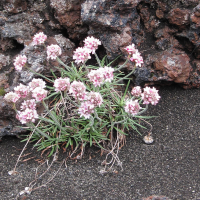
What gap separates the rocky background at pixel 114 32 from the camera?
3.24 metres

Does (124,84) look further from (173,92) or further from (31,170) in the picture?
(31,170)

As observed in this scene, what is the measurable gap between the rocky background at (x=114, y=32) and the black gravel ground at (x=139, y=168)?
1.27 feet

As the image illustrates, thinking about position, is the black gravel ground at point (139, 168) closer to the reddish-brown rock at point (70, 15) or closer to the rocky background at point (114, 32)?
the rocky background at point (114, 32)

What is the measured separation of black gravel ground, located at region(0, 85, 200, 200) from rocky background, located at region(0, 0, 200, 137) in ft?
1.27

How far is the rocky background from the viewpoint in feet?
10.6

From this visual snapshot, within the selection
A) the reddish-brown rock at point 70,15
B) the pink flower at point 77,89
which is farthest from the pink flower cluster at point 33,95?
the reddish-brown rock at point 70,15

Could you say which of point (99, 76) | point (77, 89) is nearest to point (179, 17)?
point (99, 76)

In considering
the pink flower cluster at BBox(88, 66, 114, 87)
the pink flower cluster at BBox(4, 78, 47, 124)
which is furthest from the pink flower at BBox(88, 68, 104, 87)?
the pink flower cluster at BBox(4, 78, 47, 124)

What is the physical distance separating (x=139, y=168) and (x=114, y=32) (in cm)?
175

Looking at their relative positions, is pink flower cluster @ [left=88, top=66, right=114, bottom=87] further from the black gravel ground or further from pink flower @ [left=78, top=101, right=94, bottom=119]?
the black gravel ground

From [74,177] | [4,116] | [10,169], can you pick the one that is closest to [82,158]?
[74,177]

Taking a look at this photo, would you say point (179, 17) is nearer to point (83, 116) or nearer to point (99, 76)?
point (99, 76)

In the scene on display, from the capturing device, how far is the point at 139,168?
275cm

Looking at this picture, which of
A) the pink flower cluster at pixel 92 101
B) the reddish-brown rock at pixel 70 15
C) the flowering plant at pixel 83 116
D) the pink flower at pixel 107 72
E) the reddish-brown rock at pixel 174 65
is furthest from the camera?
the reddish-brown rock at pixel 70 15
